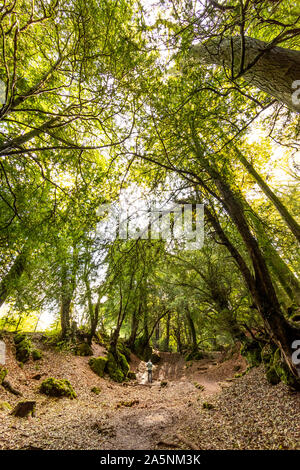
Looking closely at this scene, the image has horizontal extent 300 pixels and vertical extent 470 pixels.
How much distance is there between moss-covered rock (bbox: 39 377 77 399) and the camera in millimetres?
6184

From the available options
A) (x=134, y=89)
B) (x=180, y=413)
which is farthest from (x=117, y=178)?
(x=180, y=413)

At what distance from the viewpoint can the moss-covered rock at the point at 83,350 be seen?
10086mm

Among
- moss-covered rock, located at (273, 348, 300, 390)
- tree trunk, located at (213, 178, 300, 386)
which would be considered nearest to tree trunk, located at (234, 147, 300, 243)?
tree trunk, located at (213, 178, 300, 386)

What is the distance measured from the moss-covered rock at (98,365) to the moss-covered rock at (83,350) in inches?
29.5

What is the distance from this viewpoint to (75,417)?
4.64 meters

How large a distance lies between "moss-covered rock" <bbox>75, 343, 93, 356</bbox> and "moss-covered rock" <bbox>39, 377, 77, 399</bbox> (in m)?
3.70

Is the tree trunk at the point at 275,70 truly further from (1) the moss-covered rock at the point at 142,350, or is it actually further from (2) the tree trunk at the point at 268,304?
(1) the moss-covered rock at the point at 142,350

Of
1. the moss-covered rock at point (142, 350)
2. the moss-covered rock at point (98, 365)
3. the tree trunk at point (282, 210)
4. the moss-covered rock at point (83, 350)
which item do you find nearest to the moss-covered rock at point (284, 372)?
the tree trunk at point (282, 210)

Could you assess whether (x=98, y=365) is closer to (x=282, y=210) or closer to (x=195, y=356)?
(x=195, y=356)

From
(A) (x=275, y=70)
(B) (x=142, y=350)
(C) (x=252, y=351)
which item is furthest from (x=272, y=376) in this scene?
(B) (x=142, y=350)

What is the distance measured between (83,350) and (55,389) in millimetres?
4242

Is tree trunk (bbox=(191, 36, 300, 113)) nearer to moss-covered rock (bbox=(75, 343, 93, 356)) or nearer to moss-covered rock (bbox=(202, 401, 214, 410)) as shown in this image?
moss-covered rock (bbox=(202, 401, 214, 410))

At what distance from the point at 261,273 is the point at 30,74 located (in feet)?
21.8

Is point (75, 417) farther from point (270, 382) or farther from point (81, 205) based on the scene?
point (81, 205)
